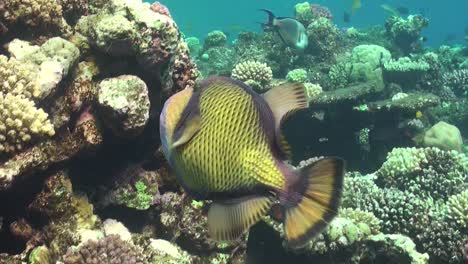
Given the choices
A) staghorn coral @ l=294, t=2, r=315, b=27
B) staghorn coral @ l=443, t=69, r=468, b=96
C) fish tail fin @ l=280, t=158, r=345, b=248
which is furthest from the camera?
staghorn coral @ l=294, t=2, r=315, b=27

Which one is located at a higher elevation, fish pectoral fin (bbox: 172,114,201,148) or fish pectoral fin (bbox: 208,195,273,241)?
fish pectoral fin (bbox: 172,114,201,148)

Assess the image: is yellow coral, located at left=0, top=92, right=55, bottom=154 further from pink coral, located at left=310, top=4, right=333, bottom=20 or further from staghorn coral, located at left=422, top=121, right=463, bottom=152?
pink coral, located at left=310, top=4, right=333, bottom=20

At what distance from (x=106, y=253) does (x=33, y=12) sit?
254 centimetres

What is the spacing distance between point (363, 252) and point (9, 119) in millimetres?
3832

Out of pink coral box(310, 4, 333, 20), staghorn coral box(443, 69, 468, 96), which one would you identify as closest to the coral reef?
staghorn coral box(443, 69, 468, 96)

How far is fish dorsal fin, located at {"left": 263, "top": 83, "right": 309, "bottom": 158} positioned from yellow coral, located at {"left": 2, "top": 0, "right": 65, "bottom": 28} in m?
3.41

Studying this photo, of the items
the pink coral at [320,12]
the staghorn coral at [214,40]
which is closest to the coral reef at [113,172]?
the pink coral at [320,12]

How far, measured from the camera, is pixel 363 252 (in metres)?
4.96

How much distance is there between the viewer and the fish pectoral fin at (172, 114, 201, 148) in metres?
1.81

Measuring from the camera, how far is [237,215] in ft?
6.11

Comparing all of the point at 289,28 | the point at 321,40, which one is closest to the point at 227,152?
the point at 289,28

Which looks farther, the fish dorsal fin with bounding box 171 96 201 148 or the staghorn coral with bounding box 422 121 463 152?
the staghorn coral with bounding box 422 121 463 152

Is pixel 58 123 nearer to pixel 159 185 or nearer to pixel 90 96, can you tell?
pixel 90 96

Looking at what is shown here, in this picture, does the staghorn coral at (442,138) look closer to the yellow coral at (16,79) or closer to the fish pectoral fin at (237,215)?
Result: the yellow coral at (16,79)
